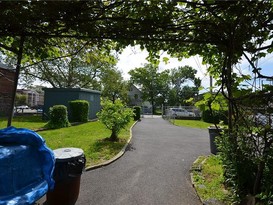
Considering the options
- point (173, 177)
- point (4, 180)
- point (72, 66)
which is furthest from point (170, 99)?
point (4, 180)

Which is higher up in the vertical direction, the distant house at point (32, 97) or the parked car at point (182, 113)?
the distant house at point (32, 97)

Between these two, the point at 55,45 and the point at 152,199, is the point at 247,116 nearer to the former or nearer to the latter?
the point at 152,199

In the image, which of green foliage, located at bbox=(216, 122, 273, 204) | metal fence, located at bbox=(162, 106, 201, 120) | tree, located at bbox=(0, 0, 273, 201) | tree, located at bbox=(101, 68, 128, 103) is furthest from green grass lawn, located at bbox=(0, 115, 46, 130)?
tree, located at bbox=(101, 68, 128, 103)

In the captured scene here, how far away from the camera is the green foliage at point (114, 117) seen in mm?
9234

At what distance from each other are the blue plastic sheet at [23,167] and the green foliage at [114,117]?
6122mm

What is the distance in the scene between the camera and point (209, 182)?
5.13 metres

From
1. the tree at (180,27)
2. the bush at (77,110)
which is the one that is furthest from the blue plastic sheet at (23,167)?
the bush at (77,110)

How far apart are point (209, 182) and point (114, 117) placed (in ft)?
16.6

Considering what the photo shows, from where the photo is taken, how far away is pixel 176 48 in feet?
14.2

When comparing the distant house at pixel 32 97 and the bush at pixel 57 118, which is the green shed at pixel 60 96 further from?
the distant house at pixel 32 97

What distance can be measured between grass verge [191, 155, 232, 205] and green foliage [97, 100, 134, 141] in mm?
3634

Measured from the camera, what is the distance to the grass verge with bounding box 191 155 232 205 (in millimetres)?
4172

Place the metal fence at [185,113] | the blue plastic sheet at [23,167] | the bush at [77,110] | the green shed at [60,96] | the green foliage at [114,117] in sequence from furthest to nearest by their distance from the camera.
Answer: the metal fence at [185,113] → the green shed at [60,96] → the bush at [77,110] → the green foliage at [114,117] → the blue plastic sheet at [23,167]

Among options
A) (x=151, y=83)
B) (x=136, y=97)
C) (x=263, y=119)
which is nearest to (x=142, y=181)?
(x=263, y=119)
